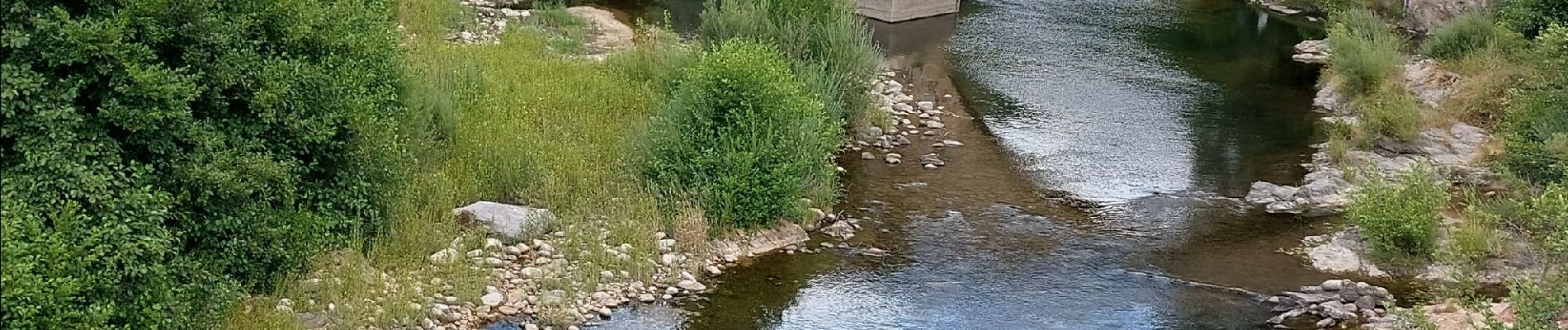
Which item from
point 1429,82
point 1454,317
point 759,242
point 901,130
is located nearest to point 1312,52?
point 1429,82

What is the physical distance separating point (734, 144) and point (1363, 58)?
10926 millimetres

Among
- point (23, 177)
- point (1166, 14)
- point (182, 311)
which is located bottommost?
point (1166, 14)

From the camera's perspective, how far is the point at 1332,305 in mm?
10938

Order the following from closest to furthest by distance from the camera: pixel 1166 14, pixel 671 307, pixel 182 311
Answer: pixel 182 311 → pixel 671 307 → pixel 1166 14

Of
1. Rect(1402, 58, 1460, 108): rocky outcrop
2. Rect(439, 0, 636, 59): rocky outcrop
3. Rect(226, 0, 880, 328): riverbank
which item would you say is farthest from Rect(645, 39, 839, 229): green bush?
Rect(1402, 58, 1460, 108): rocky outcrop

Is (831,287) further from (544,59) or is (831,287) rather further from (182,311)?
(544,59)

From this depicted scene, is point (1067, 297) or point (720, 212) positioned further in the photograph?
point (720, 212)

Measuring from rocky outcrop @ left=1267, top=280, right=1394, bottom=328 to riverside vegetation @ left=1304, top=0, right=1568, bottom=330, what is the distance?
59 centimetres

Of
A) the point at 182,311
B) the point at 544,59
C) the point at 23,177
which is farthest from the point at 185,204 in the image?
the point at 544,59

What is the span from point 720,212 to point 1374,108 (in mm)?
9032

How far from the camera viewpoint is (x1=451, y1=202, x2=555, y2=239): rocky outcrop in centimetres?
1138

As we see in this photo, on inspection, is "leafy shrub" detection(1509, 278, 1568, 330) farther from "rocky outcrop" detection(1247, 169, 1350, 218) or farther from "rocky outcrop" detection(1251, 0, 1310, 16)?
"rocky outcrop" detection(1251, 0, 1310, 16)

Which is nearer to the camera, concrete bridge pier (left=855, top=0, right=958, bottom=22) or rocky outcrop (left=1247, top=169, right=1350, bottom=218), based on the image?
rocky outcrop (left=1247, top=169, right=1350, bottom=218)

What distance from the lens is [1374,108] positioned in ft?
54.7
